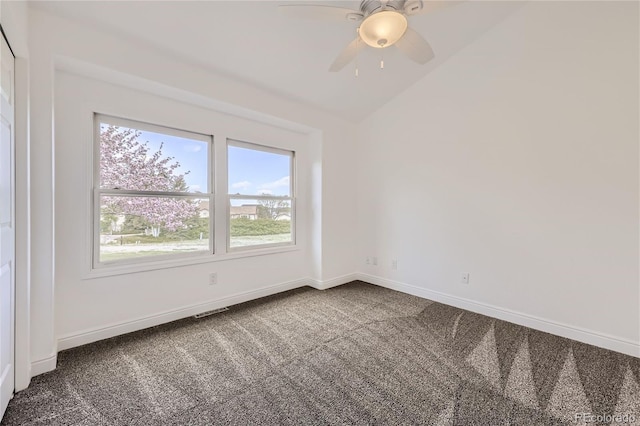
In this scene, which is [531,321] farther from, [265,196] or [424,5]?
[265,196]

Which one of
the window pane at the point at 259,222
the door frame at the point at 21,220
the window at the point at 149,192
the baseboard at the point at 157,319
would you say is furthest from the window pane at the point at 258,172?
the door frame at the point at 21,220

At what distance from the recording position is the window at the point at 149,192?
2.37m

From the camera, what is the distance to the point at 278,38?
2408mm

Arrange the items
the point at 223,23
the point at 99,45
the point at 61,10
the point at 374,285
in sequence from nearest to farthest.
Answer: the point at 61,10 < the point at 99,45 < the point at 223,23 < the point at 374,285

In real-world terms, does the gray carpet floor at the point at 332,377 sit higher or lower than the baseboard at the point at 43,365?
lower

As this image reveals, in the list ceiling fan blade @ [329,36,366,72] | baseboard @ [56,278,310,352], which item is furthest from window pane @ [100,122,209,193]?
ceiling fan blade @ [329,36,366,72]

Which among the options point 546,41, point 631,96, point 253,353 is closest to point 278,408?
point 253,353

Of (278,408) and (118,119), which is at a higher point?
(118,119)

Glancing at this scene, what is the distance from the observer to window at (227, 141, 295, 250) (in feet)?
10.5

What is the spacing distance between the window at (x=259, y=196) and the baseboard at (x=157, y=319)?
23.0 inches

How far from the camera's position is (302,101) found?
130 inches

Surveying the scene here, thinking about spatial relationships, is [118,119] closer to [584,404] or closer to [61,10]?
[61,10]

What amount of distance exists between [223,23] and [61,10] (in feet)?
3.48

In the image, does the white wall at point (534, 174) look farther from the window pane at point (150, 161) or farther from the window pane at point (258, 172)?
the window pane at point (150, 161)
